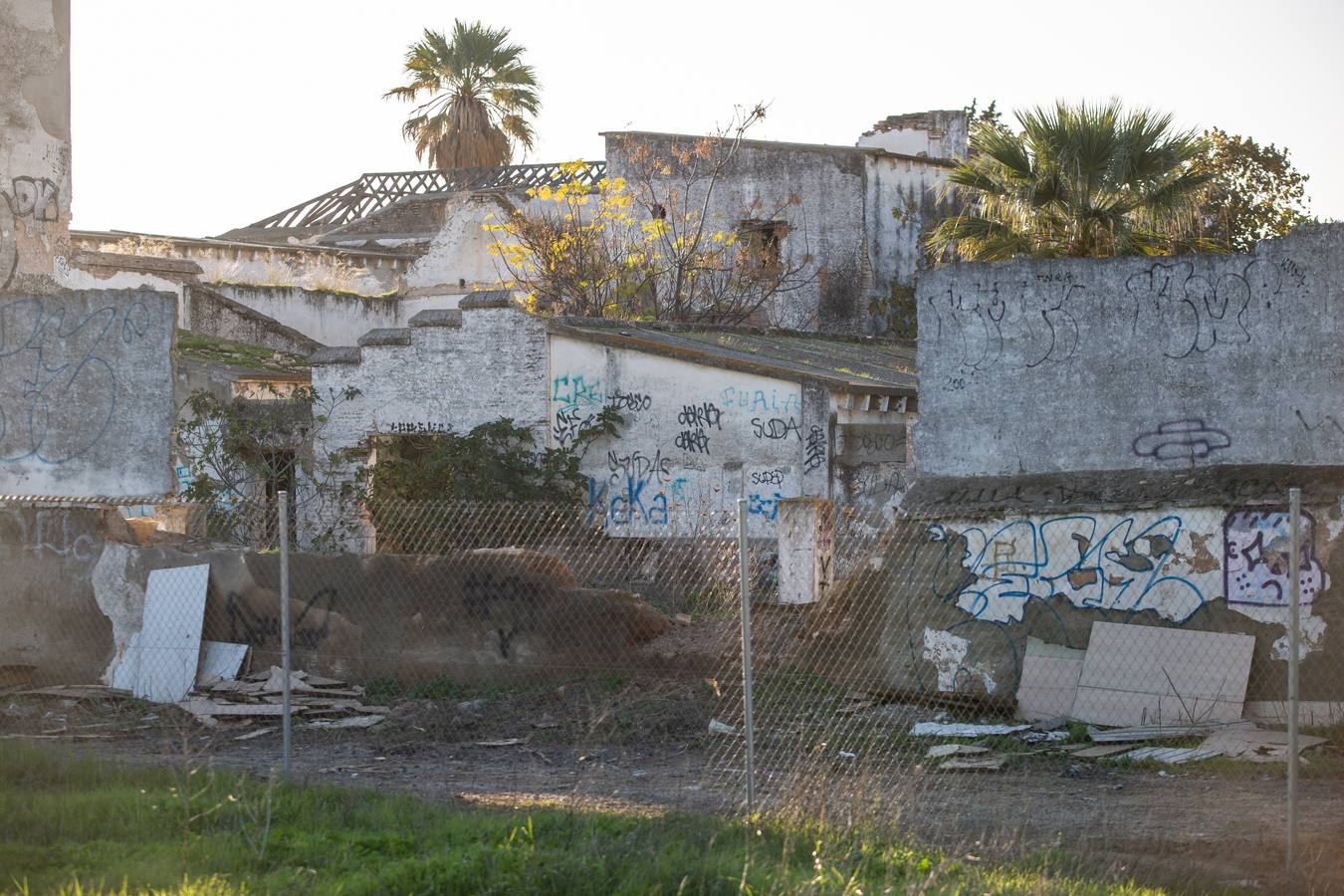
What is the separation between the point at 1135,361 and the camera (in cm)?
1196

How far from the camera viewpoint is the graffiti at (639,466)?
19891 mm

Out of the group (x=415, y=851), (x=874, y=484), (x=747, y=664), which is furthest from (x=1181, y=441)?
(x=874, y=484)

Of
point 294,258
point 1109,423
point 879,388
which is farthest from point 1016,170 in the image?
point 294,258

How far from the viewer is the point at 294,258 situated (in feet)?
101

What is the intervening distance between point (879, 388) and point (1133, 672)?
889cm

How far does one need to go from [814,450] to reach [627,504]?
2.75 meters

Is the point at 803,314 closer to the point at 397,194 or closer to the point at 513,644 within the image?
the point at 397,194

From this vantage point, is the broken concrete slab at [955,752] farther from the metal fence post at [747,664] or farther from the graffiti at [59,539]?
the graffiti at [59,539]

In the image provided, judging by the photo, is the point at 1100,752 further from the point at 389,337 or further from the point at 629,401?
the point at 389,337

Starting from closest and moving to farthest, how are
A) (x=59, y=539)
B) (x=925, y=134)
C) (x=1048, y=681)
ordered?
(x=1048, y=681) → (x=59, y=539) → (x=925, y=134)

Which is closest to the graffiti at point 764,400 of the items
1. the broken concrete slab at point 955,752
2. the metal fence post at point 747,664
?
the broken concrete slab at point 955,752

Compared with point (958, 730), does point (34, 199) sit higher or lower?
higher

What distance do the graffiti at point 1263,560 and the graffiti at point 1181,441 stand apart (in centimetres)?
91

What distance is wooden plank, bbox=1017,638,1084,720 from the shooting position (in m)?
11.1
